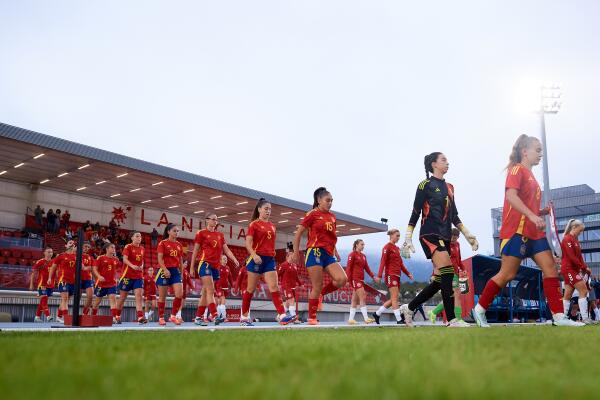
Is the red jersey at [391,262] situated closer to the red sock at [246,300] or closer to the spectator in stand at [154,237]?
the red sock at [246,300]

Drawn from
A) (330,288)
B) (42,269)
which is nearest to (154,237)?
(42,269)

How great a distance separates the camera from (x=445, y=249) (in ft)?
27.4

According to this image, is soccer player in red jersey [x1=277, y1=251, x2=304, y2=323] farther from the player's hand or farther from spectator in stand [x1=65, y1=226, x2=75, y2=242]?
spectator in stand [x1=65, y1=226, x2=75, y2=242]

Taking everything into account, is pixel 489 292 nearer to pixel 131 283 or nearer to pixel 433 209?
pixel 433 209

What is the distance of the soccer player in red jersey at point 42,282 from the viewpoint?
57.5 ft

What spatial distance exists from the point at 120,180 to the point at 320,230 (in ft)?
74.3

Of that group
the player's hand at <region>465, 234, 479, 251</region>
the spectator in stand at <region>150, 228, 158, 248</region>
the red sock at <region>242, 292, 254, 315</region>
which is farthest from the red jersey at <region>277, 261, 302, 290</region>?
the spectator in stand at <region>150, 228, 158, 248</region>

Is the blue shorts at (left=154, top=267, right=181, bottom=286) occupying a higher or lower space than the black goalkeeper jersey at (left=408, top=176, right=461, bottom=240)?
lower

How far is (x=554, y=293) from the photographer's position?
7.59 meters

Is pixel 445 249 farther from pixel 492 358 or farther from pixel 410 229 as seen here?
pixel 492 358

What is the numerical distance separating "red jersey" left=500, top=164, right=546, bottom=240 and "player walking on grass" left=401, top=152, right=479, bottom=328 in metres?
0.99

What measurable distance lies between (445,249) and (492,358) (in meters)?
5.44

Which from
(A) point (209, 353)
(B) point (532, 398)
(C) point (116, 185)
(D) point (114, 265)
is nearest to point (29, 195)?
(C) point (116, 185)

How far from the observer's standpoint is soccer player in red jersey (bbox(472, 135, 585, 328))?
729cm
